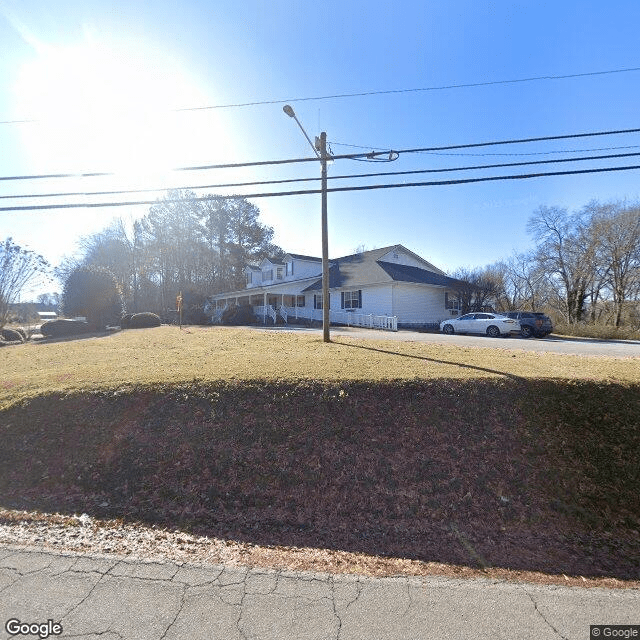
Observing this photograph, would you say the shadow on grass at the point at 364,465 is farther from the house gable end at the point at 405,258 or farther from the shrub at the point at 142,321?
the house gable end at the point at 405,258

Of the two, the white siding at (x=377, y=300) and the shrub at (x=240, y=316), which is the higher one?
the white siding at (x=377, y=300)

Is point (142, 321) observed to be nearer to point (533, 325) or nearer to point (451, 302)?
point (451, 302)

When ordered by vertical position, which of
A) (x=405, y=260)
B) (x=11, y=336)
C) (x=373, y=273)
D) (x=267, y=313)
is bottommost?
(x=11, y=336)

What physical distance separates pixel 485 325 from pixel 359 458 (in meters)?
18.0

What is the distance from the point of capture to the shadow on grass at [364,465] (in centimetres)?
381

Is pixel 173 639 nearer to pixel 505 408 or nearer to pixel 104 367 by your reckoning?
pixel 505 408

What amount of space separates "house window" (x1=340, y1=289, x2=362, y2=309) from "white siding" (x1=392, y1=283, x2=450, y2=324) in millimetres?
2962

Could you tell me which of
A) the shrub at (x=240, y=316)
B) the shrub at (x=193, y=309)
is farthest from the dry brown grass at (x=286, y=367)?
the shrub at (x=193, y=309)

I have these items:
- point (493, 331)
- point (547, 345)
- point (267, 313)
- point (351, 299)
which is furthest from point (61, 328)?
point (493, 331)

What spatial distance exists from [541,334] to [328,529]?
776 inches

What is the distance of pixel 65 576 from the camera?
2922 millimetres

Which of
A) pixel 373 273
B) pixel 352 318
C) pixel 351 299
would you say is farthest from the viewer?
pixel 351 299

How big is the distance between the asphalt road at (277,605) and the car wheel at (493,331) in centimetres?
1846

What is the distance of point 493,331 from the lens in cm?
2005
